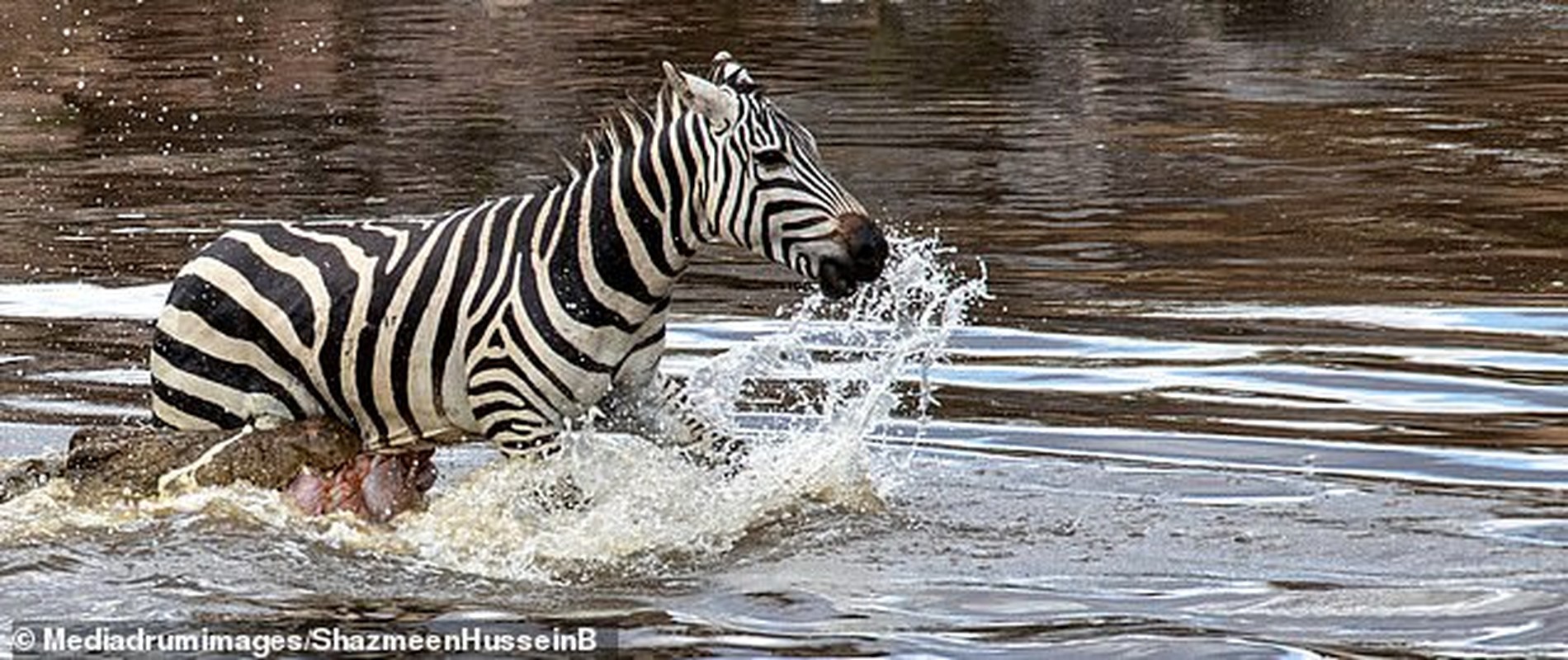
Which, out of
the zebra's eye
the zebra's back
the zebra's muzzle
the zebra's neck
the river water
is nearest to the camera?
the river water

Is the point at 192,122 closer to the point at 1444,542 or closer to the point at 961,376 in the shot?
the point at 961,376

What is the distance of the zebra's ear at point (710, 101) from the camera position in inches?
373

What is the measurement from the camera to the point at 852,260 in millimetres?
9320

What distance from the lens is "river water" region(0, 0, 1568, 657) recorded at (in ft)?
30.1

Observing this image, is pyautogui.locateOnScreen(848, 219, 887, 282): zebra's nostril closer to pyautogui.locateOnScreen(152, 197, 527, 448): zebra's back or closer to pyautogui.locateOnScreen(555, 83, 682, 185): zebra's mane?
pyautogui.locateOnScreen(555, 83, 682, 185): zebra's mane

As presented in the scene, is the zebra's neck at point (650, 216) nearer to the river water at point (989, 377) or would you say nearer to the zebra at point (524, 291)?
the zebra at point (524, 291)

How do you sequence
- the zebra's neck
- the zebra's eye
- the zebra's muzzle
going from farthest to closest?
the zebra's neck → the zebra's eye → the zebra's muzzle

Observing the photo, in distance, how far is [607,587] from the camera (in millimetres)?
9273

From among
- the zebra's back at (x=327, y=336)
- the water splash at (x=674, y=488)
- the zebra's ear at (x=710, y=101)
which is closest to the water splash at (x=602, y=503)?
the water splash at (x=674, y=488)

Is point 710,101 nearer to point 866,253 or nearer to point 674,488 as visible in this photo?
point 866,253

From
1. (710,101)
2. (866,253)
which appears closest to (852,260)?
(866,253)

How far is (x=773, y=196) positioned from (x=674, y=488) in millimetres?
1009

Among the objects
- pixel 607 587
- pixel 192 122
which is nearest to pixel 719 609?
pixel 607 587

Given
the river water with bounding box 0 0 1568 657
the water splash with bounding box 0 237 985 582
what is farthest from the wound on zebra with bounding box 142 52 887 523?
the river water with bounding box 0 0 1568 657
